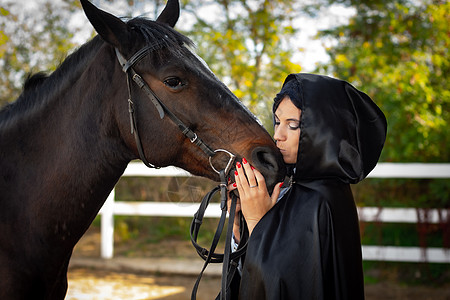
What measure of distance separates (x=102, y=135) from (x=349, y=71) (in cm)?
600

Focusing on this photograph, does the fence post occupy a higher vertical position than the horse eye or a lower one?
lower

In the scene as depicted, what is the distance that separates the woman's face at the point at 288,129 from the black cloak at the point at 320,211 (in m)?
0.06

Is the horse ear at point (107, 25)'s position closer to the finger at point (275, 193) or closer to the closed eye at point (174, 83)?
the closed eye at point (174, 83)

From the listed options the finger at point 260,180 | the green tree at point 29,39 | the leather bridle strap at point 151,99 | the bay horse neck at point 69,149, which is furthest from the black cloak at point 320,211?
the green tree at point 29,39

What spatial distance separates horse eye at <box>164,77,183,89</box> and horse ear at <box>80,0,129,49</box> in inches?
10.8

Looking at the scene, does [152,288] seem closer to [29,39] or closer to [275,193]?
[275,193]

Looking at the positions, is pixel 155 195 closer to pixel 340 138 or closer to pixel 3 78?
pixel 3 78

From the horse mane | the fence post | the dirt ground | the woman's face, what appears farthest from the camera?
the fence post

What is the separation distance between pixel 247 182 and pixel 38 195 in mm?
989

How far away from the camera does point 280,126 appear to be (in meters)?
1.73

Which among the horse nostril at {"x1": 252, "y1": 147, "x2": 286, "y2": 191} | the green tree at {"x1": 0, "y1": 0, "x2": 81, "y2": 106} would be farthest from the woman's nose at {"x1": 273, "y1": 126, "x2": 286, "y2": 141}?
the green tree at {"x1": 0, "y1": 0, "x2": 81, "y2": 106}

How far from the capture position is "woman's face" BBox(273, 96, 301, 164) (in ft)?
5.53

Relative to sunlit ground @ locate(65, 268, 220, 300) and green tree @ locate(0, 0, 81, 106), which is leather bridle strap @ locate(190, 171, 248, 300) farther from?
green tree @ locate(0, 0, 81, 106)

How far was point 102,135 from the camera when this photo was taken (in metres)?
1.80
